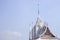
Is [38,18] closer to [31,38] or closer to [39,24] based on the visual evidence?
[39,24]

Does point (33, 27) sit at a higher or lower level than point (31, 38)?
higher

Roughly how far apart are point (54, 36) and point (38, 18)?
2599 millimetres

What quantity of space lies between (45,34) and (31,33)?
7.36ft

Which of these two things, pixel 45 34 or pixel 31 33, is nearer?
pixel 45 34

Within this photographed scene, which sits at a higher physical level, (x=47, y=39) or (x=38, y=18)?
(x=38, y=18)

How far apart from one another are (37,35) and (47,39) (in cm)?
115

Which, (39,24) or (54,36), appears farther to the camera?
(39,24)

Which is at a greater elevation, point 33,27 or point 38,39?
point 33,27

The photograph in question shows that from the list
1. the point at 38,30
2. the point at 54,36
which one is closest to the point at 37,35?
the point at 38,30

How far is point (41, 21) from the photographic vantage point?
15.0 m

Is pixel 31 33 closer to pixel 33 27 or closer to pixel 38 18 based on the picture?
pixel 33 27

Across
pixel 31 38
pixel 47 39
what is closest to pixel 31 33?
pixel 31 38

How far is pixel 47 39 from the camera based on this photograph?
1330 centimetres

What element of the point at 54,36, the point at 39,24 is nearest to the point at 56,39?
the point at 54,36
